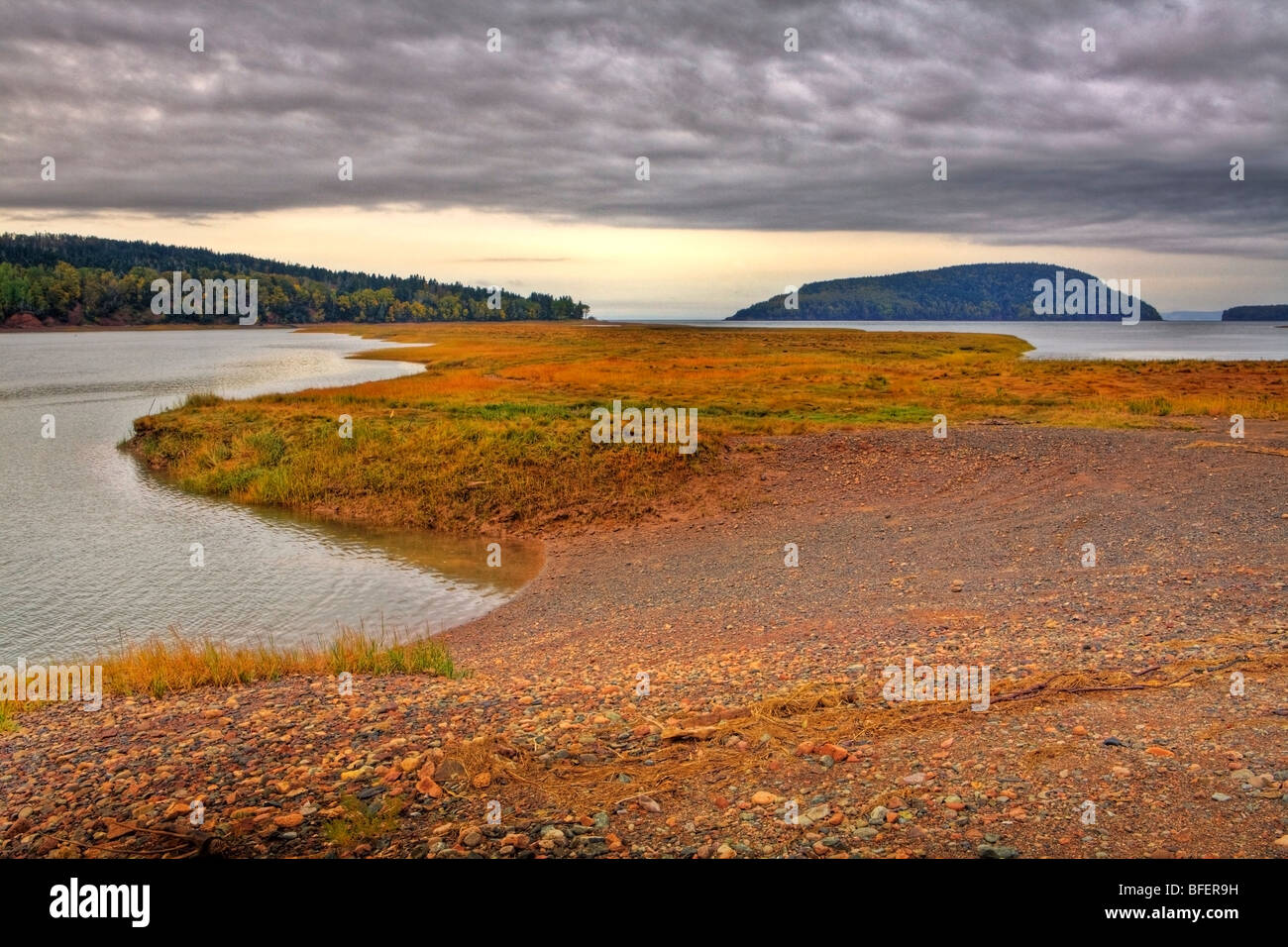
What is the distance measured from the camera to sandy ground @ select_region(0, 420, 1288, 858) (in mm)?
7613

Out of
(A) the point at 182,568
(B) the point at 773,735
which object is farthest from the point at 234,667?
(A) the point at 182,568

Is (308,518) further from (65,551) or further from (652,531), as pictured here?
(652,531)

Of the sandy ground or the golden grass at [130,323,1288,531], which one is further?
the golden grass at [130,323,1288,531]

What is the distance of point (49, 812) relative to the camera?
8477 millimetres

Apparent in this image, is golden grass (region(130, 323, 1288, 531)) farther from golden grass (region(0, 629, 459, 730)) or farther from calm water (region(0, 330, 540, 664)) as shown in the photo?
golden grass (region(0, 629, 459, 730))

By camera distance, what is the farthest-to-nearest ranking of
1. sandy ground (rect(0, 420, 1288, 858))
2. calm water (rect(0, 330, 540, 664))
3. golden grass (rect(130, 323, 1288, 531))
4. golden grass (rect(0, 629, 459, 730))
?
golden grass (rect(130, 323, 1288, 531)) < calm water (rect(0, 330, 540, 664)) < golden grass (rect(0, 629, 459, 730)) < sandy ground (rect(0, 420, 1288, 858))

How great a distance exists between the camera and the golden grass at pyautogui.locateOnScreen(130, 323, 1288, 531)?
2983 cm

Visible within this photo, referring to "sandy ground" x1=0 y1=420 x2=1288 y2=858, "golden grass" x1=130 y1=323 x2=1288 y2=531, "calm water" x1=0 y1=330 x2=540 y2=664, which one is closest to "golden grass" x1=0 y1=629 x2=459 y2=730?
"sandy ground" x1=0 y1=420 x2=1288 y2=858

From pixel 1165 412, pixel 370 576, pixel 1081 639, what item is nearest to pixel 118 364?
pixel 370 576

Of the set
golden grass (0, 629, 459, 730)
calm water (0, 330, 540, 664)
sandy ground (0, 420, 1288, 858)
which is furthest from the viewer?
calm water (0, 330, 540, 664)

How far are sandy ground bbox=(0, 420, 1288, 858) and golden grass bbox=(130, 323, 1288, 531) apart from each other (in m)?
11.1

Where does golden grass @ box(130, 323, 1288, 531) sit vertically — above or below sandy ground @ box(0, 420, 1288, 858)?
above
